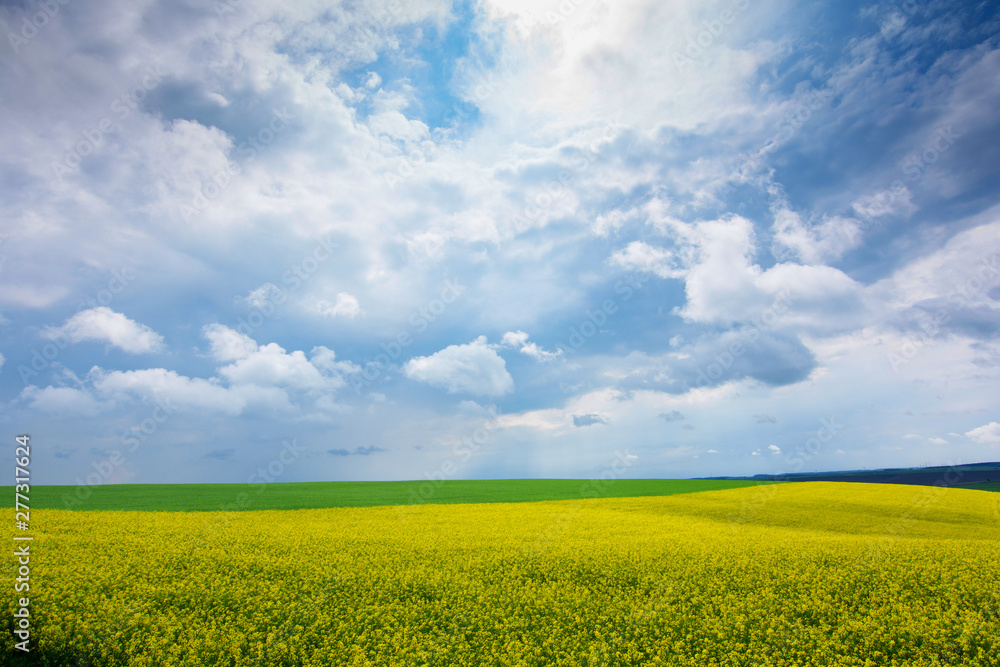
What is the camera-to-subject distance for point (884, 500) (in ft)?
130

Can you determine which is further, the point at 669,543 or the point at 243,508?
the point at 243,508

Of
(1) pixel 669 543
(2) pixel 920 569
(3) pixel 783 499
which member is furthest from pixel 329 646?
(3) pixel 783 499

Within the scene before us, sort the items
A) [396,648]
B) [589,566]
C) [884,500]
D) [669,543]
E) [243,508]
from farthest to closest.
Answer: [884,500]
[243,508]
[669,543]
[589,566]
[396,648]

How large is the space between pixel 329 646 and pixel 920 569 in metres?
21.1

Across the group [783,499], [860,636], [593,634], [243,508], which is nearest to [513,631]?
[593,634]

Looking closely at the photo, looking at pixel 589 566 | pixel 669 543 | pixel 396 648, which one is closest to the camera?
pixel 396 648

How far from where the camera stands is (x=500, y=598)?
49.7ft

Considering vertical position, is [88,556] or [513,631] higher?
[88,556]

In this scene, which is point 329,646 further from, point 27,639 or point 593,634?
point 27,639

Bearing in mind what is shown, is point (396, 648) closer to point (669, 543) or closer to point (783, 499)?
point (669, 543)

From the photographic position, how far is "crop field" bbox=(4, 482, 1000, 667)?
41.3 ft

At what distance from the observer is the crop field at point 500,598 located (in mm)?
12578

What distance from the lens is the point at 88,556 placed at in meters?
18.1

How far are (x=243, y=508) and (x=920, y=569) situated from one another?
39.2 metres
